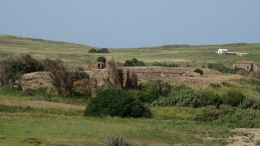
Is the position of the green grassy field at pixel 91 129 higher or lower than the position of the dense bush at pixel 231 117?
higher

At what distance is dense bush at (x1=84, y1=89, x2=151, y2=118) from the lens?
104 ft

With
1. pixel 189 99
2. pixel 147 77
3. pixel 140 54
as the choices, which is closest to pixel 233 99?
pixel 189 99

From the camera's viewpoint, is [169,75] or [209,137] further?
[169,75]

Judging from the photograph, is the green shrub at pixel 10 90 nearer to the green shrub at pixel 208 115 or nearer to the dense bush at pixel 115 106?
the dense bush at pixel 115 106

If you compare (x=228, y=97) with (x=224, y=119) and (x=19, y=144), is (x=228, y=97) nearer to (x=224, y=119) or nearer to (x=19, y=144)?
(x=224, y=119)

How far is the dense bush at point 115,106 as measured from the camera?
31.6 meters

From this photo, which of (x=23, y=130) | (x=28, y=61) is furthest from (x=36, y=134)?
(x=28, y=61)

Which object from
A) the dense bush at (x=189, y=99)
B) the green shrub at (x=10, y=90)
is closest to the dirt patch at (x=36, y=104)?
the green shrub at (x=10, y=90)

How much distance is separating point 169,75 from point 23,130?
33.6m

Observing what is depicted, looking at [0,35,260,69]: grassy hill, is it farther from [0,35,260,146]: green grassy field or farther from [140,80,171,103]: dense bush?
[0,35,260,146]: green grassy field

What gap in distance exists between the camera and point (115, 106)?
104 ft

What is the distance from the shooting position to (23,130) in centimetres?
2162

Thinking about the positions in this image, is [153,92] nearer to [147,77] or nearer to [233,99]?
[233,99]

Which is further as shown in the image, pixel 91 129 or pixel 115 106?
pixel 115 106
